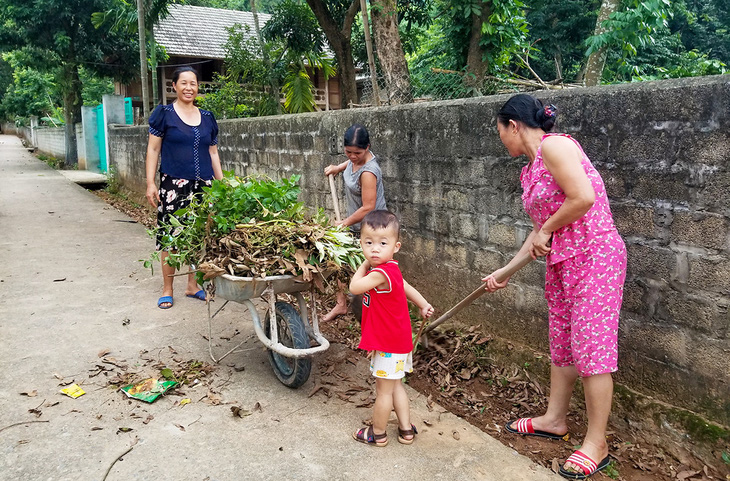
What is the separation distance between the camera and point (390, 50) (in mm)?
7406

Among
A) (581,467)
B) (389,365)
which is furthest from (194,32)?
(581,467)

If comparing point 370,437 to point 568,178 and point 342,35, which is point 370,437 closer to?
point 568,178

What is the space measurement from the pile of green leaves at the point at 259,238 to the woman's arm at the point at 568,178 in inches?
55.1

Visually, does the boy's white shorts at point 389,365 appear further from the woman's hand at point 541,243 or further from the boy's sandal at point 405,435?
the woman's hand at point 541,243

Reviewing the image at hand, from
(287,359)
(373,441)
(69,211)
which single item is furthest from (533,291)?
(69,211)

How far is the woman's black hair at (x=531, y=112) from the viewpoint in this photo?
2.88 m

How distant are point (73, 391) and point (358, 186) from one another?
2.37 m

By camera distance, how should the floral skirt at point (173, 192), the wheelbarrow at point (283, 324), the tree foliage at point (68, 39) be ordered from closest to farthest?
the wheelbarrow at point (283, 324)
the floral skirt at point (173, 192)
the tree foliage at point (68, 39)

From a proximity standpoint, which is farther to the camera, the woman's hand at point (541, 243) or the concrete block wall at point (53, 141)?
the concrete block wall at point (53, 141)

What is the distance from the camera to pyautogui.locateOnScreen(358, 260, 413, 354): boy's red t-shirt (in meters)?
3.08

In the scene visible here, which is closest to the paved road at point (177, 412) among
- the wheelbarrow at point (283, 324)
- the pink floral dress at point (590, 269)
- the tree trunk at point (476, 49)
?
the wheelbarrow at point (283, 324)

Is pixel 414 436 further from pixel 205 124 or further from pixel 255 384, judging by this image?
pixel 205 124

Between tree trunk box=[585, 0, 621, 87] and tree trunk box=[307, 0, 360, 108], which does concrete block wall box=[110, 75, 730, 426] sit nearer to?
tree trunk box=[585, 0, 621, 87]

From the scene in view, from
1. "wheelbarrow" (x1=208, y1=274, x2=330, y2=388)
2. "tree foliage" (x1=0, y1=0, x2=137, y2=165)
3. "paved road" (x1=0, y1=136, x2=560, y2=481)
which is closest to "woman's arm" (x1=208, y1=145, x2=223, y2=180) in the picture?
"paved road" (x1=0, y1=136, x2=560, y2=481)
